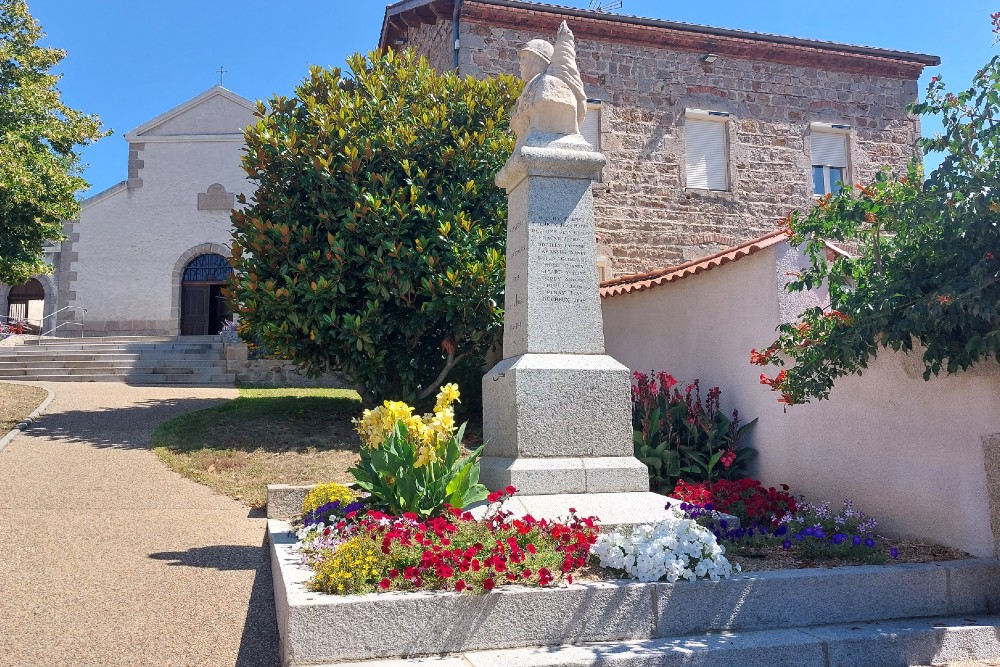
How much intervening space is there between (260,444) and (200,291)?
13344mm

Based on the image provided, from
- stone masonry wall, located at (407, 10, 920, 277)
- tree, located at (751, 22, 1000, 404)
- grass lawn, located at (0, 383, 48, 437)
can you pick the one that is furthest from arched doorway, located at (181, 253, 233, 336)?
tree, located at (751, 22, 1000, 404)

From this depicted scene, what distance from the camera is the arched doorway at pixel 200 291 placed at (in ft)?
70.8

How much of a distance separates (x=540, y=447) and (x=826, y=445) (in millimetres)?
2589

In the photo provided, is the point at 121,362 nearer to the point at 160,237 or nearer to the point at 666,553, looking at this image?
the point at 160,237

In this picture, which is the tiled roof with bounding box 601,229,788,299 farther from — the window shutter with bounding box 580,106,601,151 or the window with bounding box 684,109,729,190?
the window with bounding box 684,109,729,190

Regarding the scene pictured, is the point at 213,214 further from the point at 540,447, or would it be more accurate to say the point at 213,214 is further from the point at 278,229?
the point at 540,447

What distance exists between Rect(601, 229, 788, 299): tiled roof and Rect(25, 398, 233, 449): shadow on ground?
21.2 feet

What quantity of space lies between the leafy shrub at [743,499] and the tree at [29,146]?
943 centimetres

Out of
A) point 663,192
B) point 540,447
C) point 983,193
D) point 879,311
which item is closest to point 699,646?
point 540,447

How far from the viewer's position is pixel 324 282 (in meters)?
9.55

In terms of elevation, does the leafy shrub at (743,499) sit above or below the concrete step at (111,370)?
below

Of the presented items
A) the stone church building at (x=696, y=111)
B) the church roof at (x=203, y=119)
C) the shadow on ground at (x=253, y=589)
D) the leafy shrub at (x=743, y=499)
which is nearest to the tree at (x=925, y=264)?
the leafy shrub at (x=743, y=499)

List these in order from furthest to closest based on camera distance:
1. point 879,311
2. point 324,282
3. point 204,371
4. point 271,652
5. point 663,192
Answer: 1. point 204,371
2. point 663,192
3. point 324,282
4. point 879,311
5. point 271,652

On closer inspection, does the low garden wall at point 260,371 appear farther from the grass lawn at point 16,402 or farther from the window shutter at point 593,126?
the window shutter at point 593,126
